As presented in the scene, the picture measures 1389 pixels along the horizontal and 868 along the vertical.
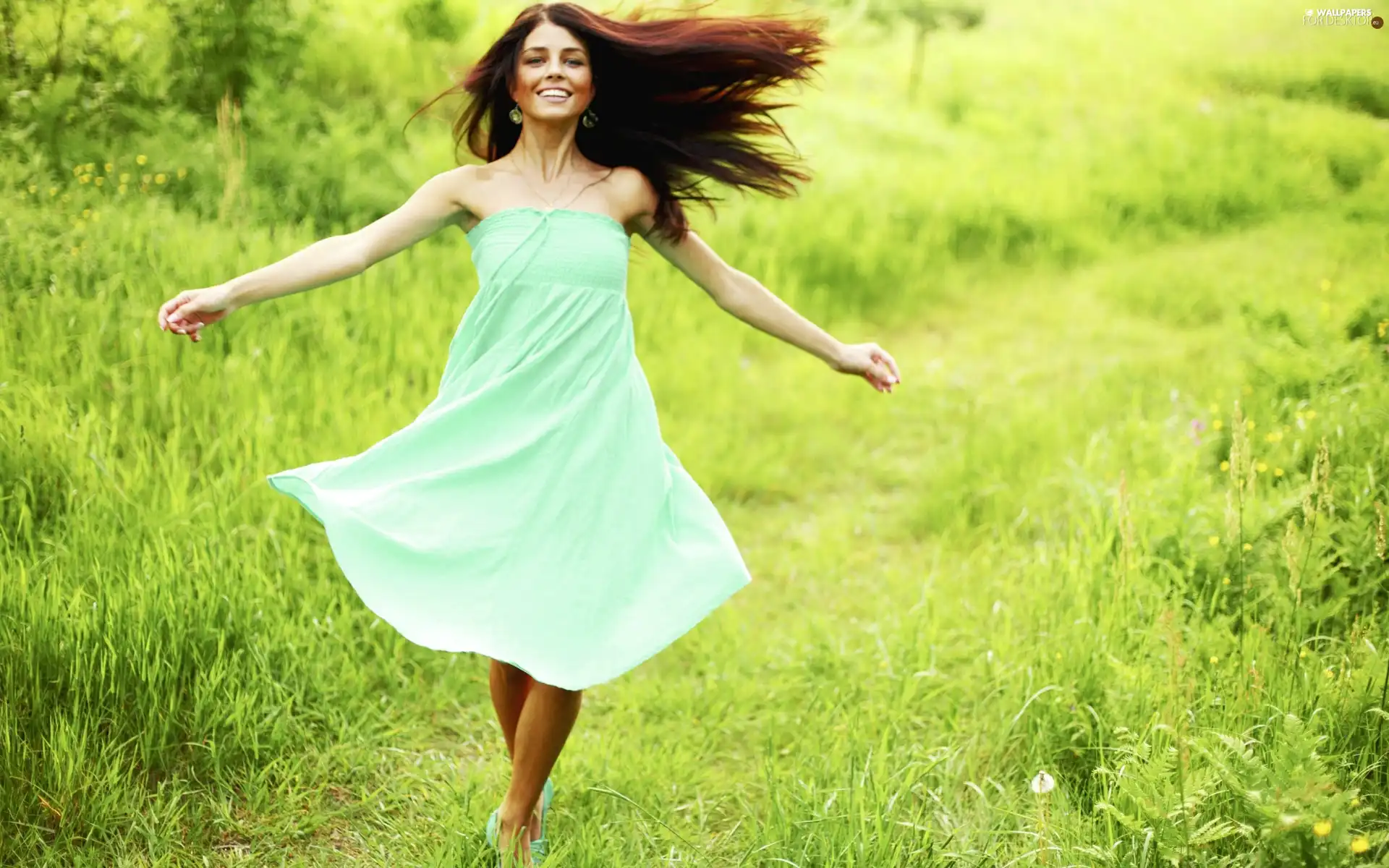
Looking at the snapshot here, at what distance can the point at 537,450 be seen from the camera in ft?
8.95

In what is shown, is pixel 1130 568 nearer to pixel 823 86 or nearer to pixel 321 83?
pixel 321 83

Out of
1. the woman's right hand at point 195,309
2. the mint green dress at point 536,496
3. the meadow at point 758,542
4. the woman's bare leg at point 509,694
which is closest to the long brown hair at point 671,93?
the mint green dress at point 536,496

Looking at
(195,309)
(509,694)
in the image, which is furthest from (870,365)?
(195,309)

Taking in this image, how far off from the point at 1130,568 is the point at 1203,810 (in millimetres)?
908

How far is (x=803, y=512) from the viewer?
5.25 meters

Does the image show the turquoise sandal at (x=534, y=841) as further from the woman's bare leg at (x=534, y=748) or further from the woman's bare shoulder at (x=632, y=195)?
the woman's bare shoulder at (x=632, y=195)

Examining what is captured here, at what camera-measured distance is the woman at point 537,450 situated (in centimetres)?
265

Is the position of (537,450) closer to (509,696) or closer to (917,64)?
(509,696)

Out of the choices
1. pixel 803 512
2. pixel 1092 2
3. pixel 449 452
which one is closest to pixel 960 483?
pixel 803 512

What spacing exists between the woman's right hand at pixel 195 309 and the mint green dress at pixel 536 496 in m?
0.40

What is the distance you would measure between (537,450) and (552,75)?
2.91 ft

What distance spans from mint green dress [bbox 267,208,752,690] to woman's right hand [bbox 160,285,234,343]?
398mm

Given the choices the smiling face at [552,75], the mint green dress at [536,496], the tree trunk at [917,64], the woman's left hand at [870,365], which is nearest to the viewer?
the mint green dress at [536,496]

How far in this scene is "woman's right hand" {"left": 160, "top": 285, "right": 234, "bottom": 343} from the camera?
272 centimetres
